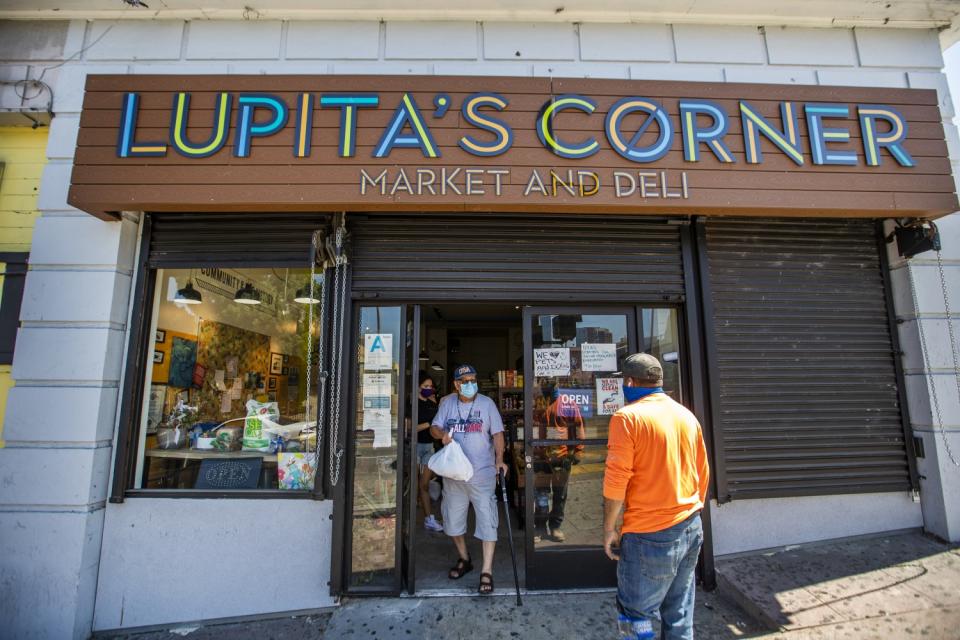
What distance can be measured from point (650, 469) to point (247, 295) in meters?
4.59

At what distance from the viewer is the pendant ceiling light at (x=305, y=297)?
13.7ft

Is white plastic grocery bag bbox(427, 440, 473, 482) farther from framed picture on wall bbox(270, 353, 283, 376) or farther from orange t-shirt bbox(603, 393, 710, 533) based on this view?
framed picture on wall bbox(270, 353, 283, 376)

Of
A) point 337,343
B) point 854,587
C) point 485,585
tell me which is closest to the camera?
point 854,587

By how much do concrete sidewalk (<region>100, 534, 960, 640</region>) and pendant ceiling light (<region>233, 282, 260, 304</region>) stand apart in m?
3.15

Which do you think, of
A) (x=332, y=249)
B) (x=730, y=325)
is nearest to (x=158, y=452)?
(x=332, y=249)

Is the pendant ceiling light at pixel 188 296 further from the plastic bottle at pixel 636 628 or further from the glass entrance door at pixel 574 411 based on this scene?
the plastic bottle at pixel 636 628

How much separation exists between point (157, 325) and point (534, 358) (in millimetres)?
3677

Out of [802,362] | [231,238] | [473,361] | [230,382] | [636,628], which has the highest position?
[231,238]

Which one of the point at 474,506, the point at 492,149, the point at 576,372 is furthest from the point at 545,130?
the point at 474,506

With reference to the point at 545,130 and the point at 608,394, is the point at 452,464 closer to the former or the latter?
the point at 608,394

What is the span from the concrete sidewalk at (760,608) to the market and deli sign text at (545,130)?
11.0 feet

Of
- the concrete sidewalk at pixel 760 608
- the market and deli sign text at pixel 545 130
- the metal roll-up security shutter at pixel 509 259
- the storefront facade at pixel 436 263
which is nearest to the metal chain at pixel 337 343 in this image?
the storefront facade at pixel 436 263

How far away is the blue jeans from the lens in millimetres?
2469

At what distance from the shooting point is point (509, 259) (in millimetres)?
4059
